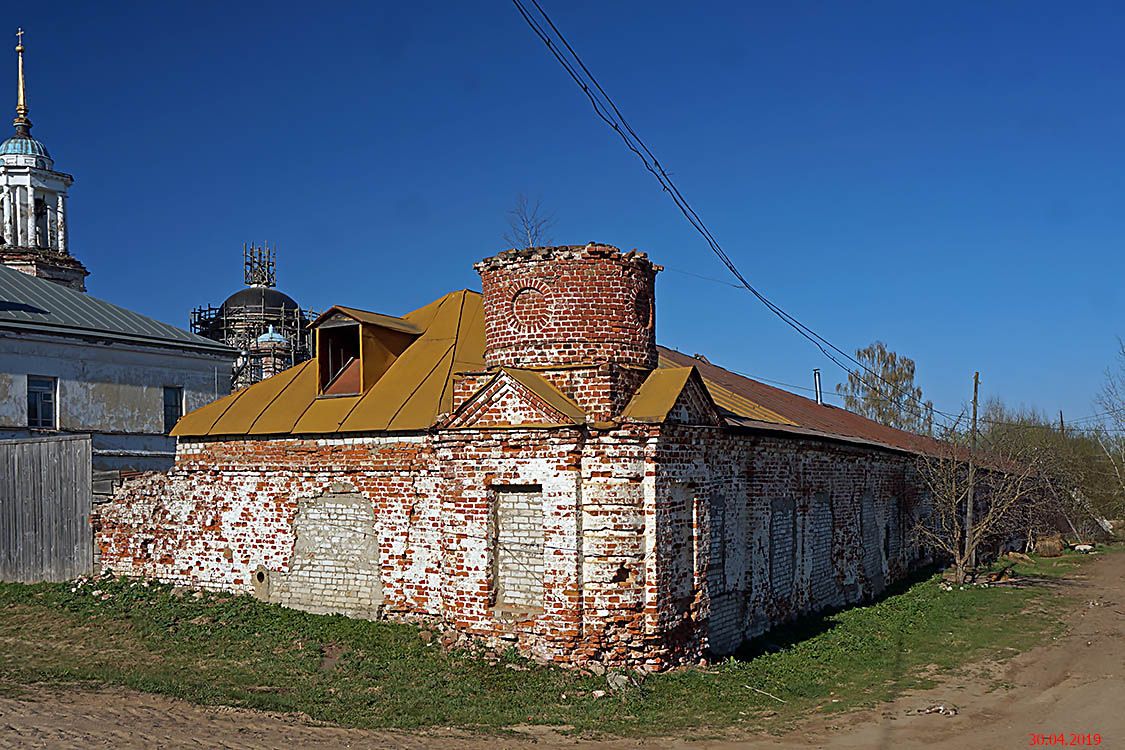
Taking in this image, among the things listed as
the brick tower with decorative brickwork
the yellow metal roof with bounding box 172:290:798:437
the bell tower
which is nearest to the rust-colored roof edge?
the yellow metal roof with bounding box 172:290:798:437

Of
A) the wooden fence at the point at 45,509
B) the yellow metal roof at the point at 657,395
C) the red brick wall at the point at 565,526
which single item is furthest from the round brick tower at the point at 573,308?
the wooden fence at the point at 45,509

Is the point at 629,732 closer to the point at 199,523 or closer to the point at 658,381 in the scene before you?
→ the point at 658,381

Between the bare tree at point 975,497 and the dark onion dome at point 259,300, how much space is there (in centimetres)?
2591

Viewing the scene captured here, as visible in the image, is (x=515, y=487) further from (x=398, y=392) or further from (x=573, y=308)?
(x=398, y=392)

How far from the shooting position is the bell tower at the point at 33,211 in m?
31.9

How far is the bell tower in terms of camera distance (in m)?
31.9

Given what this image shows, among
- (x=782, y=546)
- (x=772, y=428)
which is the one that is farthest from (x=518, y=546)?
(x=782, y=546)

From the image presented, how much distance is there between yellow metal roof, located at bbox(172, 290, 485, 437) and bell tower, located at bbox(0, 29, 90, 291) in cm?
1946

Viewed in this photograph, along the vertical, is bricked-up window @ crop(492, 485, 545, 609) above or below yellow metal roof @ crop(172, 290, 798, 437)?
below

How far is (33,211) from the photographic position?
3234 cm

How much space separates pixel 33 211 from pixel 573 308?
87.7 ft

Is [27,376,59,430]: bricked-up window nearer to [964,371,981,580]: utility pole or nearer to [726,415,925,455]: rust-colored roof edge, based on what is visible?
[726,415,925,455]: rust-colored roof edge

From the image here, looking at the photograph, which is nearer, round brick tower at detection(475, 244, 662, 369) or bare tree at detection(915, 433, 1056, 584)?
round brick tower at detection(475, 244, 662, 369)

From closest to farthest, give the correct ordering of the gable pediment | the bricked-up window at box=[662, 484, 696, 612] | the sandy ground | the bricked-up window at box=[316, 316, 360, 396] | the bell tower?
1. the sandy ground
2. the bricked-up window at box=[662, 484, 696, 612]
3. the gable pediment
4. the bricked-up window at box=[316, 316, 360, 396]
5. the bell tower
